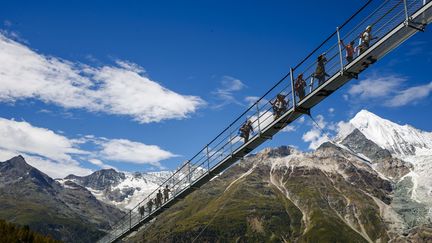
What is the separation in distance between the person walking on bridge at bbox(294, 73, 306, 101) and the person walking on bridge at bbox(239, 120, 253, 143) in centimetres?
699

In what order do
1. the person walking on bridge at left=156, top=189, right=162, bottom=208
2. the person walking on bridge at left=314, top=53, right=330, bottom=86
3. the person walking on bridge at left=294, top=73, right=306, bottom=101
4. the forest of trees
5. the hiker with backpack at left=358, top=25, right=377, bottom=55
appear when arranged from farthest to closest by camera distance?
the person walking on bridge at left=156, top=189, right=162, bottom=208
the forest of trees
the person walking on bridge at left=294, top=73, right=306, bottom=101
the person walking on bridge at left=314, top=53, right=330, bottom=86
the hiker with backpack at left=358, top=25, right=377, bottom=55

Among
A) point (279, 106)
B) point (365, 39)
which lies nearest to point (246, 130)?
point (279, 106)

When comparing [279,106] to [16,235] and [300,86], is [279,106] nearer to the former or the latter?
[300,86]

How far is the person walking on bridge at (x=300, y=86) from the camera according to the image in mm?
34375

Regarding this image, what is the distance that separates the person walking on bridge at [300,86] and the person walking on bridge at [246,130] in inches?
275

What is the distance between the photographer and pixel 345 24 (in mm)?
30344

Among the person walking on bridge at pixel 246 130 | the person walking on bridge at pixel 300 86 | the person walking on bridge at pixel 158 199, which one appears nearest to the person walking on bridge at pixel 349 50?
the person walking on bridge at pixel 300 86

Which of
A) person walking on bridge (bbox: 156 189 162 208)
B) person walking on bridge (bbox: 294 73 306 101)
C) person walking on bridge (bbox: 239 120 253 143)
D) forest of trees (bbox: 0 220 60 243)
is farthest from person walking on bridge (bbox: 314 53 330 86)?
person walking on bridge (bbox: 156 189 162 208)

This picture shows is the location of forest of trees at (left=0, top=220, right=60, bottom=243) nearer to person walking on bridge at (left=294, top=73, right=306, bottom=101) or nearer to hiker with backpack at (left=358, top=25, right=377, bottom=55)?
person walking on bridge at (left=294, top=73, right=306, bottom=101)

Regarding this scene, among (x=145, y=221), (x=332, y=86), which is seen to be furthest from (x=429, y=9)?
(x=145, y=221)

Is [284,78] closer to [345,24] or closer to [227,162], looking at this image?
[345,24]

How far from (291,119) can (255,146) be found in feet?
18.5

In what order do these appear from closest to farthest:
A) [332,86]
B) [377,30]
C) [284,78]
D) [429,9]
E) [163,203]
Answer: [429,9] → [377,30] → [332,86] → [284,78] → [163,203]

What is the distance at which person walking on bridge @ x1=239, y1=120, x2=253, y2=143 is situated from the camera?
40719 millimetres
